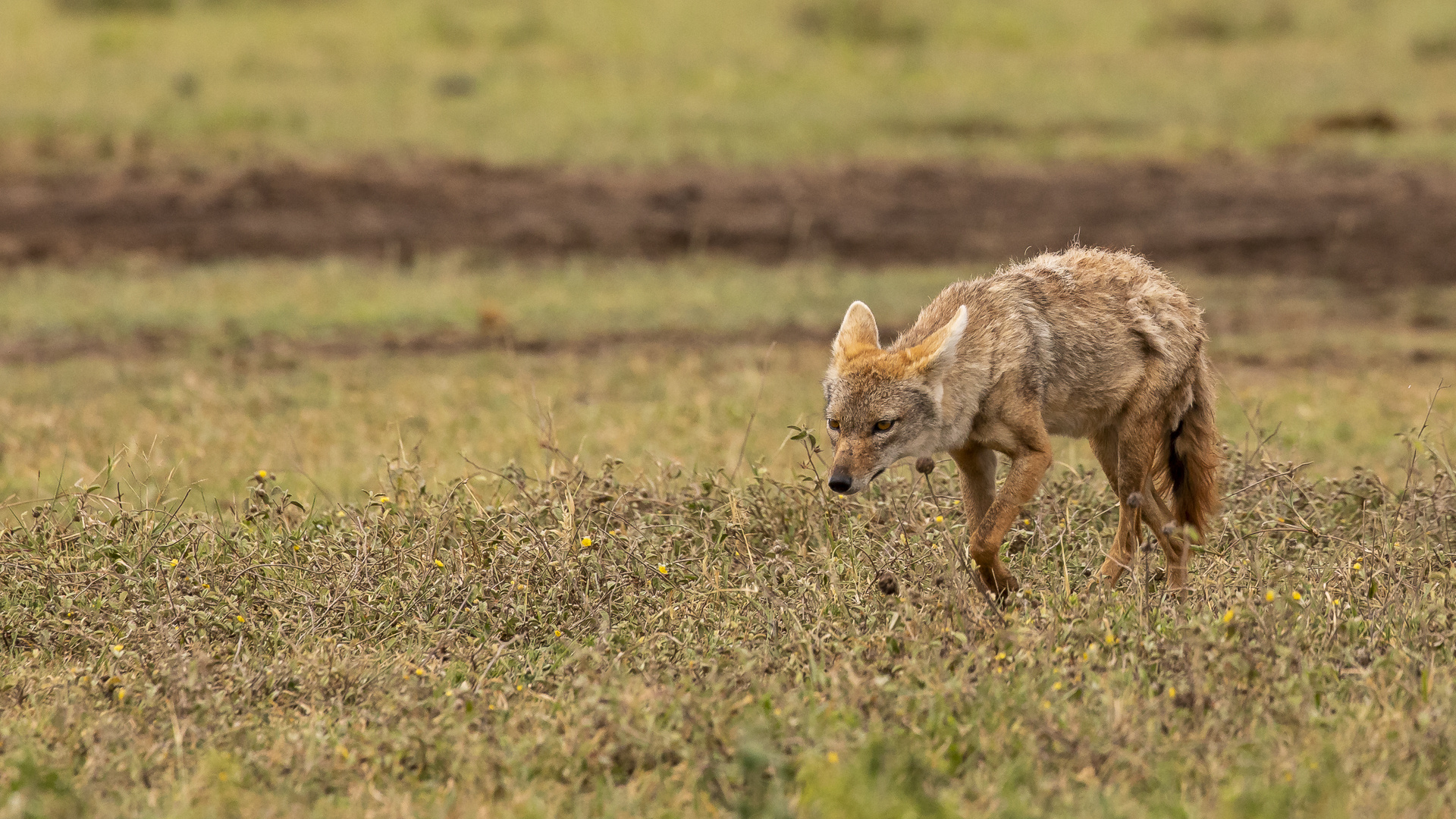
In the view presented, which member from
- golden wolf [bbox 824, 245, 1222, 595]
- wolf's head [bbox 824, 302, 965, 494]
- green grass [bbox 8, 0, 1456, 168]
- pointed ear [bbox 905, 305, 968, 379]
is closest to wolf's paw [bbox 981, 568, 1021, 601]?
golden wolf [bbox 824, 245, 1222, 595]

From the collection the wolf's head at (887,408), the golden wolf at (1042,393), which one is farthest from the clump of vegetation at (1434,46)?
the wolf's head at (887,408)

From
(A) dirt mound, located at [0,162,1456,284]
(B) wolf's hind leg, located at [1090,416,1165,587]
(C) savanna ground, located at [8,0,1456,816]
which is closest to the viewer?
Result: (C) savanna ground, located at [8,0,1456,816]

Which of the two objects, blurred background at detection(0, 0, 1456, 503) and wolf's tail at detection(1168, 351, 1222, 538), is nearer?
wolf's tail at detection(1168, 351, 1222, 538)

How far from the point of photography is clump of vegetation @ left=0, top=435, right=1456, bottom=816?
414 cm

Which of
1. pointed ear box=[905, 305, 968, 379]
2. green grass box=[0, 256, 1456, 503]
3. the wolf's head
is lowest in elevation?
green grass box=[0, 256, 1456, 503]

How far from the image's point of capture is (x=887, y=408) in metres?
5.33

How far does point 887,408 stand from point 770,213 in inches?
448

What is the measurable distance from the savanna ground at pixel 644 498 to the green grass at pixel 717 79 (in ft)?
0.44

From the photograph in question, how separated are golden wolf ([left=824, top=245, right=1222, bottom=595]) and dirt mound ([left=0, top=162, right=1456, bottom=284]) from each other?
911cm

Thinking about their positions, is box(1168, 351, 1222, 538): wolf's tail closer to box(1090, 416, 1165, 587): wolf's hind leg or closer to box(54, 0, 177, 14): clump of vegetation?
box(1090, 416, 1165, 587): wolf's hind leg

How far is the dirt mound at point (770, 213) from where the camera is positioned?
600 inches

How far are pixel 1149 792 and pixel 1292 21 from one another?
2262 centimetres

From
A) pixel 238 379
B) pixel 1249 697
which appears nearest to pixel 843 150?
pixel 238 379

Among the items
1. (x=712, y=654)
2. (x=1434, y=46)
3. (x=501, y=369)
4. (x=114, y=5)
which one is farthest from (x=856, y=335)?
(x=114, y=5)
